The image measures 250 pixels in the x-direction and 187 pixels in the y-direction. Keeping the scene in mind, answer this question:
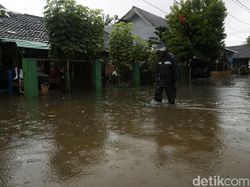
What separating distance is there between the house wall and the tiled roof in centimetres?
1210

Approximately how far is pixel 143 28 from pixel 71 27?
1744 cm

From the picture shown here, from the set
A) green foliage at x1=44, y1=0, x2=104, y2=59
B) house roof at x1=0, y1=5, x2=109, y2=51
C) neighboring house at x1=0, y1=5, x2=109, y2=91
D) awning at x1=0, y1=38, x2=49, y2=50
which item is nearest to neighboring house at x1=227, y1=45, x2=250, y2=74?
house roof at x1=0, y1=5, x2=109, y2=51

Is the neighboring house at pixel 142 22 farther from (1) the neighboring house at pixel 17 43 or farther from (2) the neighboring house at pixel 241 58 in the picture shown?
(2) the neighboring house at pixel 241 58

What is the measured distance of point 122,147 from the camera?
17.5ft

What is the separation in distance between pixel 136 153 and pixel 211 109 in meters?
5.12

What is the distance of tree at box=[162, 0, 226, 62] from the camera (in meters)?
24.5

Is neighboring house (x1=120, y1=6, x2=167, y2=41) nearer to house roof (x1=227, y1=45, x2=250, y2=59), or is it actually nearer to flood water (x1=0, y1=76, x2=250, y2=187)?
house roof (x1=227, y1=45, x2=250, y2=59)

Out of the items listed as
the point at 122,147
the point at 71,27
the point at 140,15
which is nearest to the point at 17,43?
the point at 71,27

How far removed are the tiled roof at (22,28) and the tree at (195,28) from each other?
32.3ft

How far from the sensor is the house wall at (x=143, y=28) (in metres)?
30.5

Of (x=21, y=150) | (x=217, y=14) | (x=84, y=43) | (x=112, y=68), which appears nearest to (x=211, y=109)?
(x=21, y=150)

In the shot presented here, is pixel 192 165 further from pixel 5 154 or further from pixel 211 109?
pixel 211 109

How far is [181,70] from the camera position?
26.9 metres

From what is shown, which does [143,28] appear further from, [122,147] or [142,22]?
[122,147]
